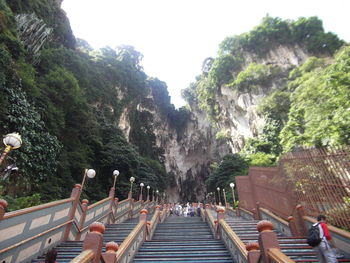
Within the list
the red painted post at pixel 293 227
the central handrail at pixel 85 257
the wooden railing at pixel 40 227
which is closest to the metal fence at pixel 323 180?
the red painted post at pixel 293 227

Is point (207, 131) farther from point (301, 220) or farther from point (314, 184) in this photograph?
point (314, 184)

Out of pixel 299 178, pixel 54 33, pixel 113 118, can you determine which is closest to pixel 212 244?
pixel 299 178

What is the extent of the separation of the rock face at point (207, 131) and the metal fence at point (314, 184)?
19724 mm

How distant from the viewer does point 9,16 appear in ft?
41.6

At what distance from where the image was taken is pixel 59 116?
1350cm

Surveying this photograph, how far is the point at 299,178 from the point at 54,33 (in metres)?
27.5

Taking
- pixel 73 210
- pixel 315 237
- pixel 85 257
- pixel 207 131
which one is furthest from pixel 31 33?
pixel 207 131

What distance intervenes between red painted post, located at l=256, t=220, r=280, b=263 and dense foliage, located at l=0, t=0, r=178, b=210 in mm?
7264

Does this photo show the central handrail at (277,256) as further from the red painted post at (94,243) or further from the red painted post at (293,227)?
the red painted post at (293,227)

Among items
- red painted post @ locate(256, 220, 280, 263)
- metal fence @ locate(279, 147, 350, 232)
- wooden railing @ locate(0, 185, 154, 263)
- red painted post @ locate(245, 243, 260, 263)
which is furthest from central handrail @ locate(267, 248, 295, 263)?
wooden railing @ locate(0, 185, 154, 263)

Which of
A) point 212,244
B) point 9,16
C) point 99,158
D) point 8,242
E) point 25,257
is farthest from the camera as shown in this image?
point 99,158

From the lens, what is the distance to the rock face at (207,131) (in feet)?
90.2

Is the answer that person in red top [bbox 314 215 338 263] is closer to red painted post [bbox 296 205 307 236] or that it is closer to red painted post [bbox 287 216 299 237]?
red painted post [bbox 296 205 307 236]

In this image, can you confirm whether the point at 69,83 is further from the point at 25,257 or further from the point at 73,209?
the point at 25,257
